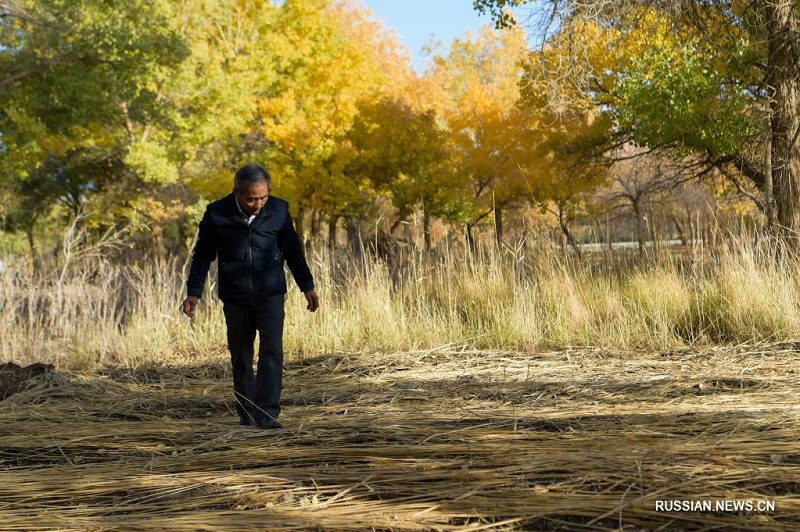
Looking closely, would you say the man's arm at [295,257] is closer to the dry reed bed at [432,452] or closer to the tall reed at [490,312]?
the dry reed bed at [432,452]

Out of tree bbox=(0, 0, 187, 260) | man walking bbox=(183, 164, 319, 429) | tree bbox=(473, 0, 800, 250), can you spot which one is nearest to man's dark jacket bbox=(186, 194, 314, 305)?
man walking bbox=(183, 164, 319, 429)

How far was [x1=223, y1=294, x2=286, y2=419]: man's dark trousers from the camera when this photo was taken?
4375 mm

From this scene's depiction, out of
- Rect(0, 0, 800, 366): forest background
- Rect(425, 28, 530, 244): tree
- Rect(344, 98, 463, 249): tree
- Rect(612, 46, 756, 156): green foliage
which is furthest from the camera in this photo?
Rect(425, 28, 530, 244): tree

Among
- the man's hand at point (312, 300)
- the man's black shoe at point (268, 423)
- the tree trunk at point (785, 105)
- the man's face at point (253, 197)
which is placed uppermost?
the tree trunk at point (785, 105)

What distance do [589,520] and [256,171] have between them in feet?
8.17

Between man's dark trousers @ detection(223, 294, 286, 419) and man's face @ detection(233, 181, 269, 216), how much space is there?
47 cm

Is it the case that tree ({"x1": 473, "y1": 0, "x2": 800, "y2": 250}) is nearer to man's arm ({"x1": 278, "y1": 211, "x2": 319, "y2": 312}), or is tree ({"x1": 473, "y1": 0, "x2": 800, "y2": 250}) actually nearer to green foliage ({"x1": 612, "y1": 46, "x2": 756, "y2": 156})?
green foliage ({"x1": 612, "y1": 46, "x2": 756, "y2": 156})

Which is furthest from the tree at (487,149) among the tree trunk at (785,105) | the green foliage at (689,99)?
the tree trunk at (785,105)

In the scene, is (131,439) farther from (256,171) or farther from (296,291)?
(296,291)

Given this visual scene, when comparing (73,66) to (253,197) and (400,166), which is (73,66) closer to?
(400,166)

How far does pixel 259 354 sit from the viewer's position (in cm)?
446

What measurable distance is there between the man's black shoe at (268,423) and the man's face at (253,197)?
104 cm

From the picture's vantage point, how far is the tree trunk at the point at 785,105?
9406 mm

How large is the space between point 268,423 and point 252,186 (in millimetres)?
1173
